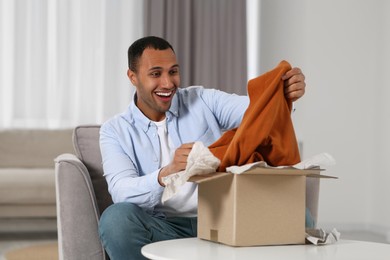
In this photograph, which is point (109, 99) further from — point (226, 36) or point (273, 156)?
point (273, 156)

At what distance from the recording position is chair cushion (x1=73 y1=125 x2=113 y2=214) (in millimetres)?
2359

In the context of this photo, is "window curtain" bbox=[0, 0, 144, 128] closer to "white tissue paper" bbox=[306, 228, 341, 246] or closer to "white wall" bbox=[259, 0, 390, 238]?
"white wall" bbox=[259, 0, 390, 238]

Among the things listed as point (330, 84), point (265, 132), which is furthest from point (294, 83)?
point (330, 84)

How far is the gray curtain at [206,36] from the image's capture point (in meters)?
5.45

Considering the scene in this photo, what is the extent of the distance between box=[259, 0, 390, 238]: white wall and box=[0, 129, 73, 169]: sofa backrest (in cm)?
178

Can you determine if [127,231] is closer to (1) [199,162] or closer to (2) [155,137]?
(1) [199,162]

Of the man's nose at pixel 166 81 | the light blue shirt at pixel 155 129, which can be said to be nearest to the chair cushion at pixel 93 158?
the light blue shirt at pixel 155 129

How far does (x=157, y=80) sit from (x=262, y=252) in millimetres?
972

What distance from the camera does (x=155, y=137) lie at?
91.2 inches

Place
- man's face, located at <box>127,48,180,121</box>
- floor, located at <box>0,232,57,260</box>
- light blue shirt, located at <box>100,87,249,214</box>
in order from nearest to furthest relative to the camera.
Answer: light blue shirt, located at <box>100,87,249,214</box>, man's face, located at <box>127,48,180,121</box>, floor, located at <box>0,232,57,260</box>

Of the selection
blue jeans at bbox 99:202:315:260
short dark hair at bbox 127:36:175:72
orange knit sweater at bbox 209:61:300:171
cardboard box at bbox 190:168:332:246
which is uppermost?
short dark hair at bbox 127:36:175:72

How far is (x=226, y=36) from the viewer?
18.3 feet

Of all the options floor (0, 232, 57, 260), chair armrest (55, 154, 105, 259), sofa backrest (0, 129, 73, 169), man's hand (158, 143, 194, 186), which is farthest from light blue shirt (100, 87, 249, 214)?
sofa backrest (0, 129, 73, 169)

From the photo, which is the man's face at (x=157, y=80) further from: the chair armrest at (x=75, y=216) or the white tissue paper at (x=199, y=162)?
the white tissue paper at (x=199, y=162)
